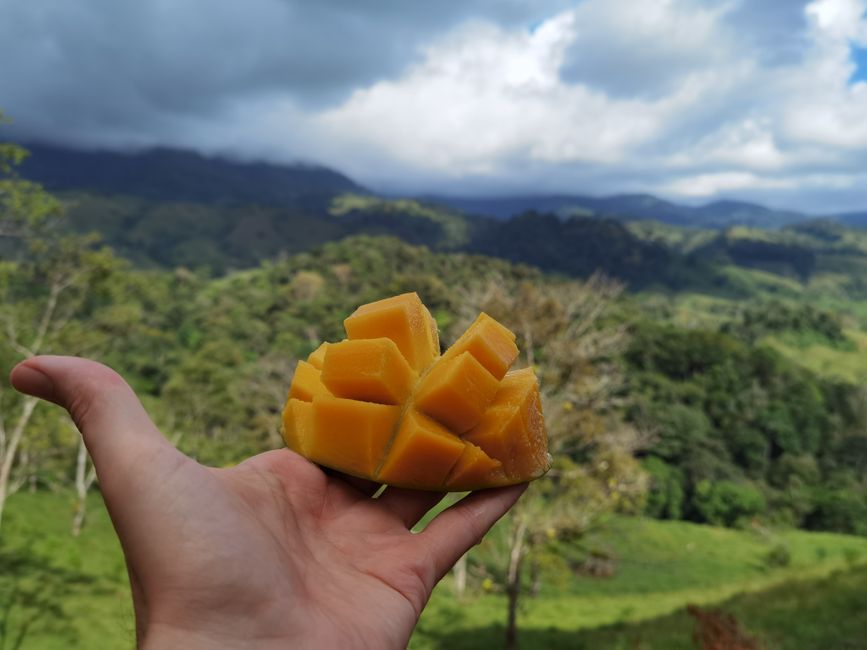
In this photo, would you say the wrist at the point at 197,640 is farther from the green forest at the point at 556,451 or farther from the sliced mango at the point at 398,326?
the green forest at the point at 556,451

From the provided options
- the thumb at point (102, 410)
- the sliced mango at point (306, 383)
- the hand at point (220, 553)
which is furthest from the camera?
the sliced mango at point (306, 383)

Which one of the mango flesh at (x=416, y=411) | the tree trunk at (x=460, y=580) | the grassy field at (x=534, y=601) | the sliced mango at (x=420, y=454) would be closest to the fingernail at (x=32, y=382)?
the mango flesh at (x=416, y=411)

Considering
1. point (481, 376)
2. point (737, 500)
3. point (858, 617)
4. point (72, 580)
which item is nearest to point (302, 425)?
point (481, 376)

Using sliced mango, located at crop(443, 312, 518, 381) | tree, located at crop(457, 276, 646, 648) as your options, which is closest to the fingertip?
sliced mango, located at crop(443, 312, 518, 381)

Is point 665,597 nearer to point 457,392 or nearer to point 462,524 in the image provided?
point 462,524

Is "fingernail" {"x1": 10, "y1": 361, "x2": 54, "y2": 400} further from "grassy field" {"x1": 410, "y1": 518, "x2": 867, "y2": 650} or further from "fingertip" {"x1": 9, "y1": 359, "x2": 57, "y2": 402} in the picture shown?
"grassy field" {"x1": 410, "y1": 518, "x2": 867, "y2": 650}

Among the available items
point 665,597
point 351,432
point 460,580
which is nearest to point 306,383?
point 351,432

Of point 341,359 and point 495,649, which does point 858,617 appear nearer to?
point 495,649
